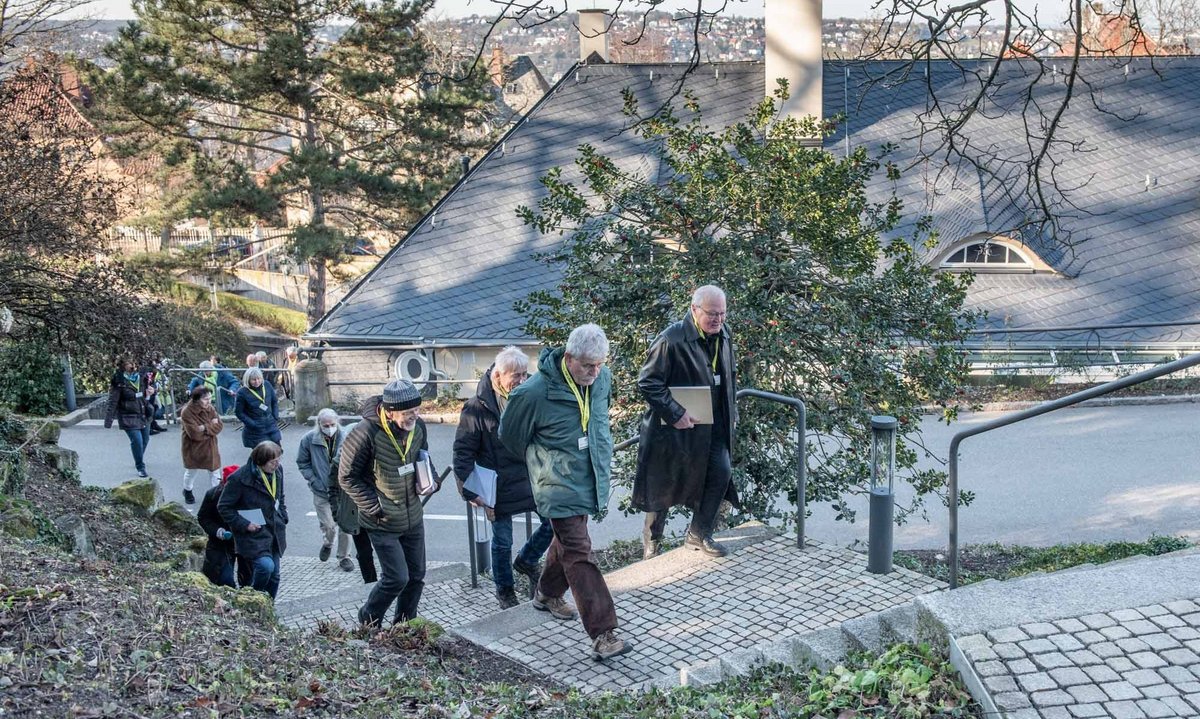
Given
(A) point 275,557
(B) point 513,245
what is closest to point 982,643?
(A) point 275,557

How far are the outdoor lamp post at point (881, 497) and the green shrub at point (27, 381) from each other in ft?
53.5

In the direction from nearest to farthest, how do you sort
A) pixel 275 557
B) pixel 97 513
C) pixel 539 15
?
pixel 539 15 < pixel 275 557 < pixel 97 513

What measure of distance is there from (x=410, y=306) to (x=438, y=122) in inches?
349

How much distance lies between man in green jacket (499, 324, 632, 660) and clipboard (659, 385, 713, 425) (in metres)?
0.68

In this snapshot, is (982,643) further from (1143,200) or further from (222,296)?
(222,296)

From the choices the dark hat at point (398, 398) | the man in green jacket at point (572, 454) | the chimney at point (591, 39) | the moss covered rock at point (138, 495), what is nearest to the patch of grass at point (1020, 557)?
the man in green jacket at point (572, 454)

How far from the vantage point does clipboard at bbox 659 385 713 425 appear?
6.65 metres

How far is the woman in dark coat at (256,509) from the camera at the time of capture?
809 cm

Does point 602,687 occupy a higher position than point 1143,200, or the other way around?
point 1143,200

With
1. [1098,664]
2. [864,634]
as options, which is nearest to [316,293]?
[864,634]

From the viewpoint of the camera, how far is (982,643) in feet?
15.3

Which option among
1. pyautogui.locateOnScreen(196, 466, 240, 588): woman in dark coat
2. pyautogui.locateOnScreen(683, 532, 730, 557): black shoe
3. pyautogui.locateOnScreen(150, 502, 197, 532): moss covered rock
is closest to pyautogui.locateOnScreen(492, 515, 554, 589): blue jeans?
pyautogui.locateOnScreen(683, 532, 730, 557): black shoe

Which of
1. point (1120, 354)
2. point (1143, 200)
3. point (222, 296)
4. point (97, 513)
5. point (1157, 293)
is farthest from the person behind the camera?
point (222, 296)

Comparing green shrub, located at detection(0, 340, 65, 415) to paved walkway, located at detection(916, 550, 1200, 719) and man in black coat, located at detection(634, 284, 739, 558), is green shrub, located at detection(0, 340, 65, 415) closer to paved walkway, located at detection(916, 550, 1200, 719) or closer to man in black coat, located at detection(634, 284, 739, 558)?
man in black coat, located at detection(634, 284, 739, 558)
